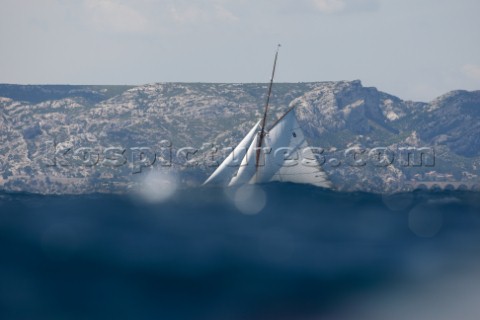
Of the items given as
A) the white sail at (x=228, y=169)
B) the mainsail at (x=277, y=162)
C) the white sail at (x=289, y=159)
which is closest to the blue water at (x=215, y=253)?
the white sail at (x=228, y=169)

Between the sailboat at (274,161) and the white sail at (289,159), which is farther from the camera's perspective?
the white sail at (289,159)

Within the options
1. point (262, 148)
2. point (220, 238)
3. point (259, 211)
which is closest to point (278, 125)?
point (262, 148)

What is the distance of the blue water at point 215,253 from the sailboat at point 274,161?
35.0 metres

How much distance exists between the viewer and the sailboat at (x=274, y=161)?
106875 mm

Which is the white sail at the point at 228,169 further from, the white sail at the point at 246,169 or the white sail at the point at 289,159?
the white sail at the point at 289,159

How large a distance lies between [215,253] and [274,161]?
54.8m

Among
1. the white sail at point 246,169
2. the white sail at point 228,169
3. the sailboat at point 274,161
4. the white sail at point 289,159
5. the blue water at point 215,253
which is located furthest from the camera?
the white sail at point 246,169

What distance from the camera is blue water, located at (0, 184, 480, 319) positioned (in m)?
48.6

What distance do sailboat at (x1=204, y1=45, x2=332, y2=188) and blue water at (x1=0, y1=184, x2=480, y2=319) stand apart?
35.0m

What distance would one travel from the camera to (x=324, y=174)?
108 metres

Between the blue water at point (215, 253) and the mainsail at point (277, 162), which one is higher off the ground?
the mainsail at point (277, 162)

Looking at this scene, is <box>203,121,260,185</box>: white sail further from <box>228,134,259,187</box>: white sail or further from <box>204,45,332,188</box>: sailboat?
<box>228,134,259,187</box>: white sail

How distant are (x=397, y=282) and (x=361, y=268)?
8.61 feet

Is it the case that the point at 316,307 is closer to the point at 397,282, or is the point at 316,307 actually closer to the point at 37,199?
the point at 397,282
